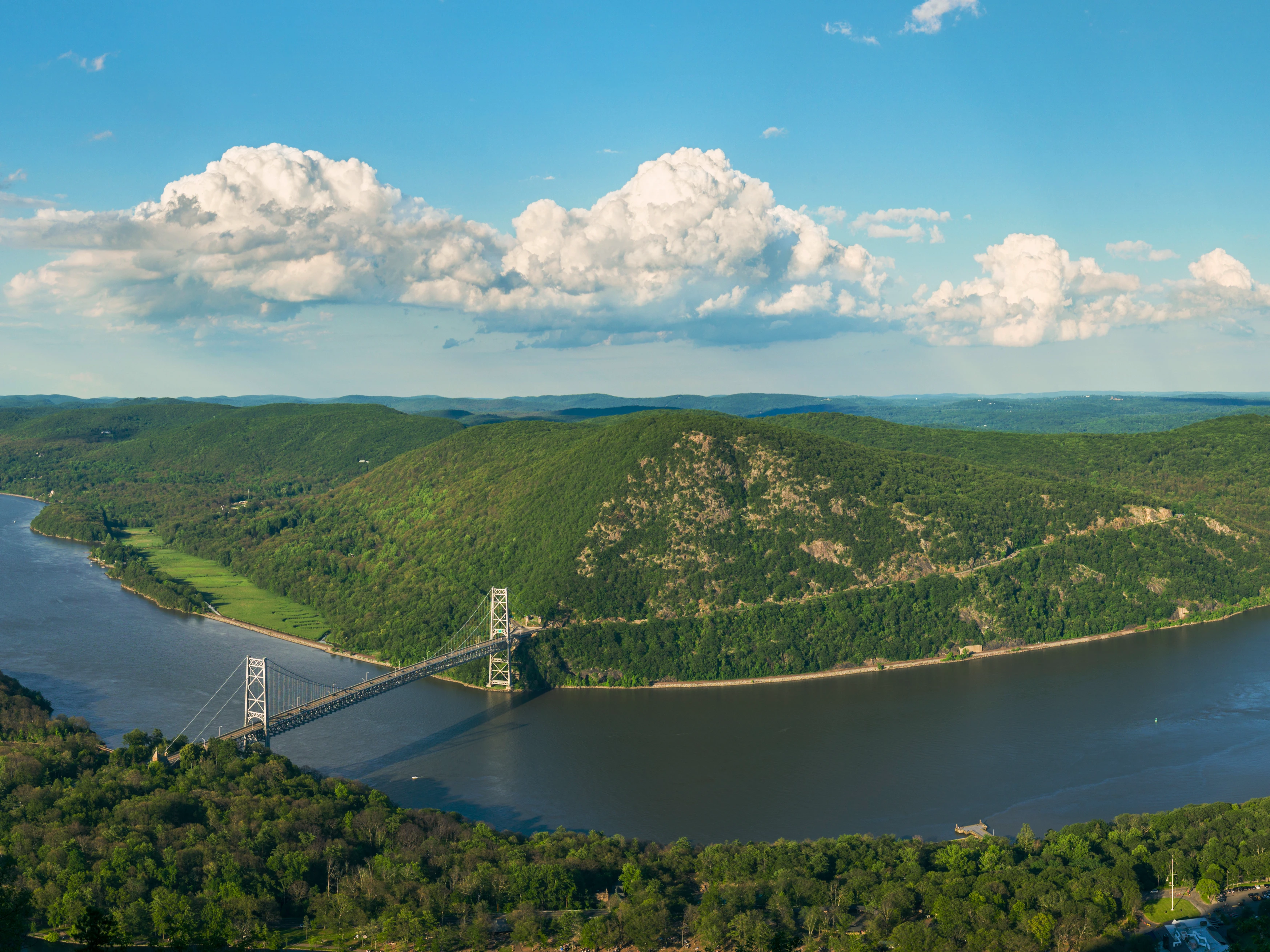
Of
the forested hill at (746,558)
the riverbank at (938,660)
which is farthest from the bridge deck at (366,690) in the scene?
the riverbank at (938,660)

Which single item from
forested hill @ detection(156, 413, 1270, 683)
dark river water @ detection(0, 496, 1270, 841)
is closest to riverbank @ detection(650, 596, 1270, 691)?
forested hill @ detection(156, 413, 1270, 683)

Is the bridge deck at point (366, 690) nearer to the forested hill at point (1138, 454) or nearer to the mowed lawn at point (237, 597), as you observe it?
the mowed lawn at point (237, 597)

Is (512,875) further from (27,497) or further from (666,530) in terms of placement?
(27,497)

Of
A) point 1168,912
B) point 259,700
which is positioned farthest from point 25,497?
point 1168,912

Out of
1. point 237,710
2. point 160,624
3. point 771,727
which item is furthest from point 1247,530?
point 160,624

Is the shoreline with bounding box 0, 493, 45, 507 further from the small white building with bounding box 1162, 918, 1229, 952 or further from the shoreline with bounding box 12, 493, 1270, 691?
the small white building with bounding box 1162, 918, 1229, 952

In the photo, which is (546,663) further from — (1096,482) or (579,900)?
(1096,482)
